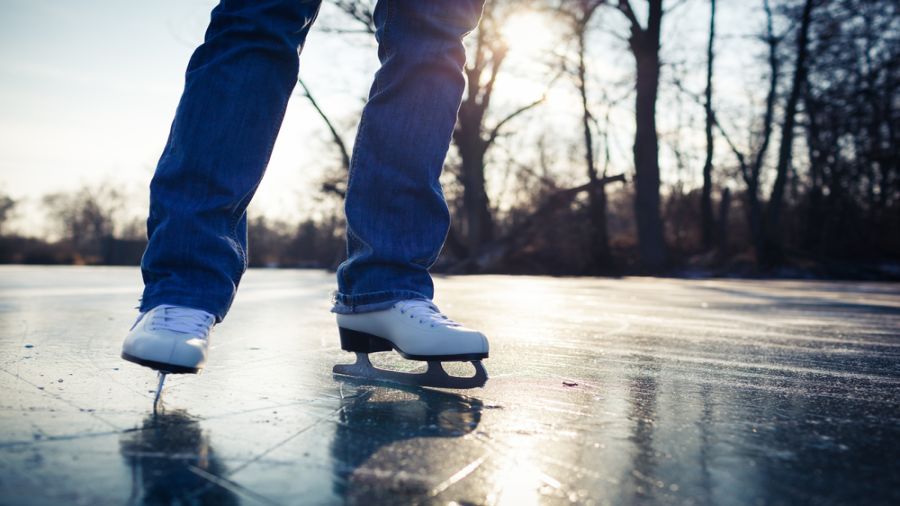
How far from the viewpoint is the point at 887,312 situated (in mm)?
3104

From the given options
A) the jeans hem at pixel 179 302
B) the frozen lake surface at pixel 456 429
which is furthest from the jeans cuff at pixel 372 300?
the jeans hem at pixel 179 302

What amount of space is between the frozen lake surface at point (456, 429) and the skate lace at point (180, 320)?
90 mm

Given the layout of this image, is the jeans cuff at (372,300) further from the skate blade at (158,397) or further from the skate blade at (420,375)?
the skate blade at (158,397)

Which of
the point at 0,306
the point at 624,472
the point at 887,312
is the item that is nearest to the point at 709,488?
the point at 624,472

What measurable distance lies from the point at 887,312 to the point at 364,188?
2991mm

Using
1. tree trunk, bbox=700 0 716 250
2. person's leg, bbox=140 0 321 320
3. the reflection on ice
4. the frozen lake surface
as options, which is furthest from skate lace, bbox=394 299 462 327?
tree trunk, bbox=700 0 716 250

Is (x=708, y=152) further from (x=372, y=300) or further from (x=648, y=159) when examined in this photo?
(x=372, y=300)

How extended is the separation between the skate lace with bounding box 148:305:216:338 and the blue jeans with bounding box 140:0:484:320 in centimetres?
3

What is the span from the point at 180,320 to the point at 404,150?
0.51m

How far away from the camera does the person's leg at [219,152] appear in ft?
3.32

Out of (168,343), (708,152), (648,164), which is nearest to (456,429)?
(168,343)

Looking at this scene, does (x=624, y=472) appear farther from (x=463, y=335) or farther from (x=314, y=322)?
(x=314, y=322)

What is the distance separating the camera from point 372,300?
1.13 metres

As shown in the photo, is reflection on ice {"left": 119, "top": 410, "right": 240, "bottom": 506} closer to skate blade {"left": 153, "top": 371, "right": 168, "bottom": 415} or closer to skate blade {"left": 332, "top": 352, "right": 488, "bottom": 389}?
skate blade {"left": 153, "top": 371, "right": 168, "bottom": 415}
